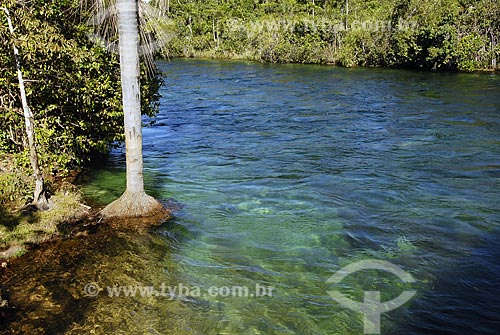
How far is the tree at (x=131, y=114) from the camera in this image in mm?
9383

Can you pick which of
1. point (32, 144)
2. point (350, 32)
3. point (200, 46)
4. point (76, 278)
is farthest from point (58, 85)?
point (200, 46)

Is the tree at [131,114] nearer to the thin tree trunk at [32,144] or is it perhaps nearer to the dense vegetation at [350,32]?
the dense vegetation at [350,32]

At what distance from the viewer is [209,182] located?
13141 mm

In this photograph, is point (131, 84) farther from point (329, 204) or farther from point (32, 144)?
point (329, 204)

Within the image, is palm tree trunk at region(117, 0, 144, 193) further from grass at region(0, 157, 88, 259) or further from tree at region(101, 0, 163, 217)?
grass at region(0, 157, 88, 259)

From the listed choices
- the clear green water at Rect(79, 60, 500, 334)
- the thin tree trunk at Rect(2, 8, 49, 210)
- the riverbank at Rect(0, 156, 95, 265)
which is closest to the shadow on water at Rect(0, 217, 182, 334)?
the riverbank at Rect(0, 156, 95, 265)

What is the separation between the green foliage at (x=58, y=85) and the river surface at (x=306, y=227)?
1.57 meters

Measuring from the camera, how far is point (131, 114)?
32.1ft

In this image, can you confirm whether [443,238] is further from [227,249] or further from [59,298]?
[59,298]

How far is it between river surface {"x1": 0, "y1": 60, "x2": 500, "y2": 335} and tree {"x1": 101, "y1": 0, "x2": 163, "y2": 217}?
0.86 meters

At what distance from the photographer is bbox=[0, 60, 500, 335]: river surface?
6926 millimetres

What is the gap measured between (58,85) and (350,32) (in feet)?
143

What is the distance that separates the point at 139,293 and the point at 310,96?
22.7m

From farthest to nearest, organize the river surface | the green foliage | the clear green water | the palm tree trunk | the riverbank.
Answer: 1. the palm tree trunk
2. the green foliage
3. the riverbank
4. the clear green water
5. the river surface
